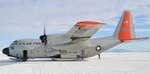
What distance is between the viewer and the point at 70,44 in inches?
1026

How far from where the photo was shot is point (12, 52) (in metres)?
26.5

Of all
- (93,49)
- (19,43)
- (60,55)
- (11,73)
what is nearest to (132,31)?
(93,49)

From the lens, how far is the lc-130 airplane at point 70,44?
996 inches

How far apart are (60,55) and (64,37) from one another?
94.4 inches

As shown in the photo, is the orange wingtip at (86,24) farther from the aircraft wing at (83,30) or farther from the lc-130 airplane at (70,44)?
the lc-130 airplane at (70,44)

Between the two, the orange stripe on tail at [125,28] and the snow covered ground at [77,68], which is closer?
the snow covered ground at [77,68]

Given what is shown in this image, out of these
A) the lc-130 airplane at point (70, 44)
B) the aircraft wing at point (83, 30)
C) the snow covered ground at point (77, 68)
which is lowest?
the snow covered ground at point (77, 68)

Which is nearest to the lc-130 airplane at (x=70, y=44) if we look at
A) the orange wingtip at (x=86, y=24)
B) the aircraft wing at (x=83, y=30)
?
the aircraft wing at (x=83, y=30)

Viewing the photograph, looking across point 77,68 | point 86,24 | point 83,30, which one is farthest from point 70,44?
A: point 77,68

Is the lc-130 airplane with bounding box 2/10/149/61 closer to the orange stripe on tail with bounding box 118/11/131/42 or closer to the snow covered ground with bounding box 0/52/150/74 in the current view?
the orange stripe on tail with bounding box 118/11/131/42

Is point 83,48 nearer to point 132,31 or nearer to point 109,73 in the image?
point 132,31

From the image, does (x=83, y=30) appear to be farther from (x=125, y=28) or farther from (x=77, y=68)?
(x=77, y=68)

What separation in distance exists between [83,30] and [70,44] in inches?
140

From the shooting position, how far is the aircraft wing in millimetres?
21250
